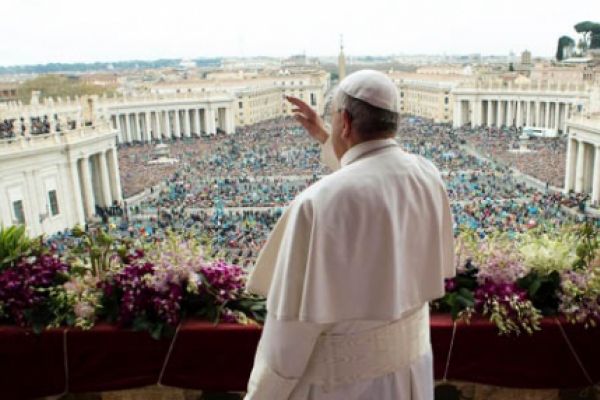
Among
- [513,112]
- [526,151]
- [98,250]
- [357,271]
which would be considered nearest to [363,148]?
[357,271]

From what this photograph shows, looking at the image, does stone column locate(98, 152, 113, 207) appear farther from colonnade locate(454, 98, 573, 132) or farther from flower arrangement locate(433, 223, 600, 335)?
colonnade locate(454, 98, 573, 132)

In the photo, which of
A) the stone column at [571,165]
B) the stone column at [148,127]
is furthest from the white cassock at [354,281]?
the stone column at [148,127]

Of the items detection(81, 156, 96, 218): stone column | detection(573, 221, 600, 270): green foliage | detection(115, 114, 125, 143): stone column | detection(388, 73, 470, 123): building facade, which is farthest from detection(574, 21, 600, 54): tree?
detection(573, 221, 600, 270): green foliage

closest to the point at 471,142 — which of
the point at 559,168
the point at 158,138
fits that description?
the point at 559,168

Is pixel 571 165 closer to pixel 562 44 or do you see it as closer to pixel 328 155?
pixel 328 155

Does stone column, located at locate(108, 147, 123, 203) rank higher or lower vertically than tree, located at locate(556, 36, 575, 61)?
lower

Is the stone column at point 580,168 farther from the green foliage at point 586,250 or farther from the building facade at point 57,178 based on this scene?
the green foliage at point 586,250
